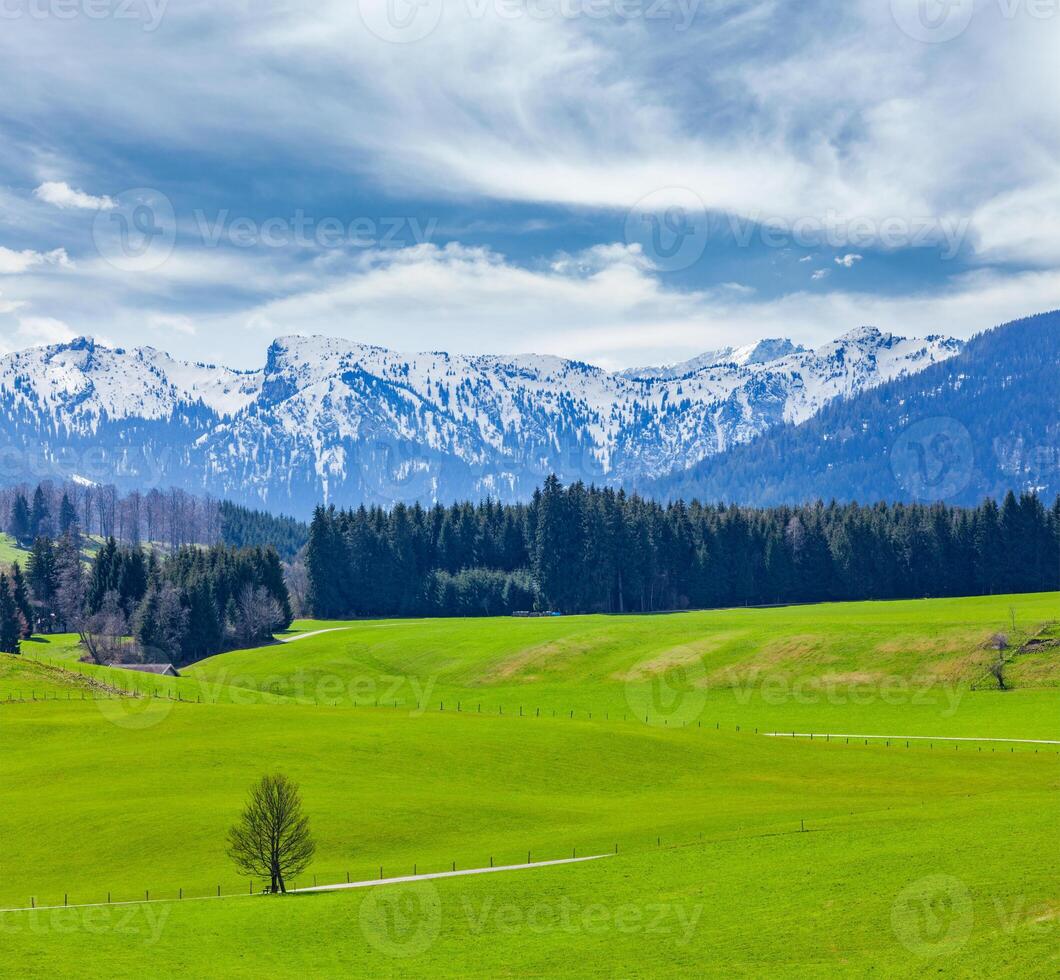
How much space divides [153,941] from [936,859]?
3409cm

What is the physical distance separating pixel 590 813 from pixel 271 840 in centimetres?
2298

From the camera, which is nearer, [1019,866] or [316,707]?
[1019,866]

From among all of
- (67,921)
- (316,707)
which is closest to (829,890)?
(67,921)

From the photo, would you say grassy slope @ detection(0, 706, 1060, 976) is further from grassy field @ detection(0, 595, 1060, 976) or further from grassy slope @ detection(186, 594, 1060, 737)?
grassy slope @ detection(186, 594, 1060, 737)

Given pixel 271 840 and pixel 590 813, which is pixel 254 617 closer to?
pixel 590 813

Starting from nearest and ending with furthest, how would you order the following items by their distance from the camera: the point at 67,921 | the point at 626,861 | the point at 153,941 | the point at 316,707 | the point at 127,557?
the point at 153,941
the point at 67,921
the point at 626,861
the point at 316,707
the point at 127,557

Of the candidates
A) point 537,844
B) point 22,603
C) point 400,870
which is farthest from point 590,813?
point 22,603

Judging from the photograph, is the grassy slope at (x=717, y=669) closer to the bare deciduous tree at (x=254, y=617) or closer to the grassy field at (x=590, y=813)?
the grassy field at (x=590, y=813)

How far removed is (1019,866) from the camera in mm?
42562

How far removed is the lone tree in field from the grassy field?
1404mm

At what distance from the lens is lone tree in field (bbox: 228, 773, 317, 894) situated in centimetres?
5353

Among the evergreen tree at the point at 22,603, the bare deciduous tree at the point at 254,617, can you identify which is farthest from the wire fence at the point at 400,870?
the evergreen tree at the point at 22,603

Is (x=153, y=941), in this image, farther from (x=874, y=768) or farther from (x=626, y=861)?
(x=874, y=768)

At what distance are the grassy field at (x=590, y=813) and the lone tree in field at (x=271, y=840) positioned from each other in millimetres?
1404
